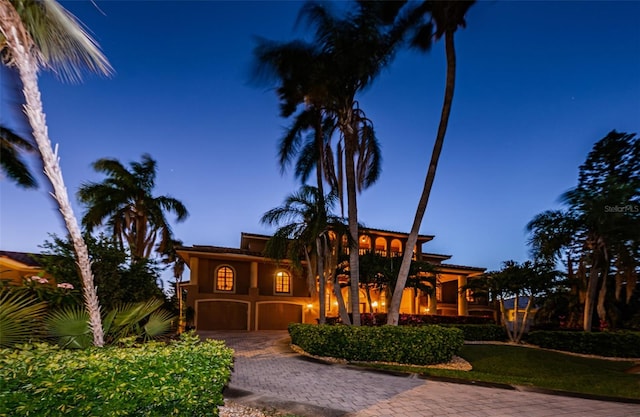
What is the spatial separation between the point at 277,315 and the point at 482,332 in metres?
12.7

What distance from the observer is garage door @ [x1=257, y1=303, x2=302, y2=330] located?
23453 mm

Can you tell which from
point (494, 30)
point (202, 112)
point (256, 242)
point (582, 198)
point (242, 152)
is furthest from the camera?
point (242, 152)

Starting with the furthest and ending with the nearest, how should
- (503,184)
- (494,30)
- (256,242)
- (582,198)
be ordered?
(503,184) < (256,242) < (582,198) < (494,30)

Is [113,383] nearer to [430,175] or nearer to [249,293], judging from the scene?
[430,175]

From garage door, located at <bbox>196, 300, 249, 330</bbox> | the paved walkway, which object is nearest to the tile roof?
garage door, located at <bbox>196, 300, 249, 330</bbox>

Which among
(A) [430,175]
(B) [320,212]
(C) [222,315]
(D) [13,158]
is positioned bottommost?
(C) [222,315]

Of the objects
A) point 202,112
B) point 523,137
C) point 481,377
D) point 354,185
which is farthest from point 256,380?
point 523,137

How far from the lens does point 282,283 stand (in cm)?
2484

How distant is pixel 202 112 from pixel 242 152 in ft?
27.4

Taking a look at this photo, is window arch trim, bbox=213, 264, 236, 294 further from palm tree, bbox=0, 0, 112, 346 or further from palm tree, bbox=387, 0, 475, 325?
palm tree, bbox=0, 0, 112, 346

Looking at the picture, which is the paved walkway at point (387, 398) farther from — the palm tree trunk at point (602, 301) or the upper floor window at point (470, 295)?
the upper floor window at point (470, 295)

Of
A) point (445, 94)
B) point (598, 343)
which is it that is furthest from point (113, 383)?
point (598, 343)

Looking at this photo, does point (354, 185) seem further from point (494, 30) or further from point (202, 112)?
point (202, 112)

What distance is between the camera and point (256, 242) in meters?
26.3
